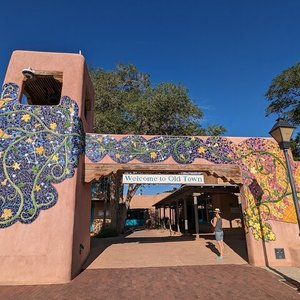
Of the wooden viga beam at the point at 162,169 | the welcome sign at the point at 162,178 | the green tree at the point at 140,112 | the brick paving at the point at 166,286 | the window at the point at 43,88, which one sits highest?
the green tree at the point at 140,112

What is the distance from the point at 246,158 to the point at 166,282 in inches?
177

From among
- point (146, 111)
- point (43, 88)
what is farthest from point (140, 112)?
point (43, 88)

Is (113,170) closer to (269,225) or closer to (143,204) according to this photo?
(269,225)

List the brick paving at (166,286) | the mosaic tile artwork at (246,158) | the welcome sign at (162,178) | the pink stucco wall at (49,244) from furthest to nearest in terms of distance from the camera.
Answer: the welcome sign at (162,178) < the mosaic tile artwork at (246,158) < the pink stucco wall at (49,244) < the brick paving at (166,286)

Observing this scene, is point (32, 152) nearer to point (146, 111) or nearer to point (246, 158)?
point (246, 158)

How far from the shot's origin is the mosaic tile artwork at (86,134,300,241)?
781 centimetres

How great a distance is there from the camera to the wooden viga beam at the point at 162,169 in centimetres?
762

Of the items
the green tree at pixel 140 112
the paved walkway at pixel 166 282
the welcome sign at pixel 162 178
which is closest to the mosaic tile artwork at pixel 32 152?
the welcome sign at pixel 162 178

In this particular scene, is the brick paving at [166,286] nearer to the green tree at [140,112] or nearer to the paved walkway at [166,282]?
the paved walkway at [166,282]

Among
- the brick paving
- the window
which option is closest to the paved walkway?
the brick paving

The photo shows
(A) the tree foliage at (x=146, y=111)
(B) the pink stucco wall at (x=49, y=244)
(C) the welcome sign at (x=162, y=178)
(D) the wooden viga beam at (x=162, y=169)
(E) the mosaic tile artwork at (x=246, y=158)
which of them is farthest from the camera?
(A) the tree foliage at (x=146, y=111)

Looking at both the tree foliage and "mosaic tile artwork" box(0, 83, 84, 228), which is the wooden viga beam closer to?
"mosaic tile artwork" box(0, 83, 84, 228)

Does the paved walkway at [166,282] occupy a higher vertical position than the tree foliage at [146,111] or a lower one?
lower

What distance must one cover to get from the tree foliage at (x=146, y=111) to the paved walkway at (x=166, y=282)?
11.0m
